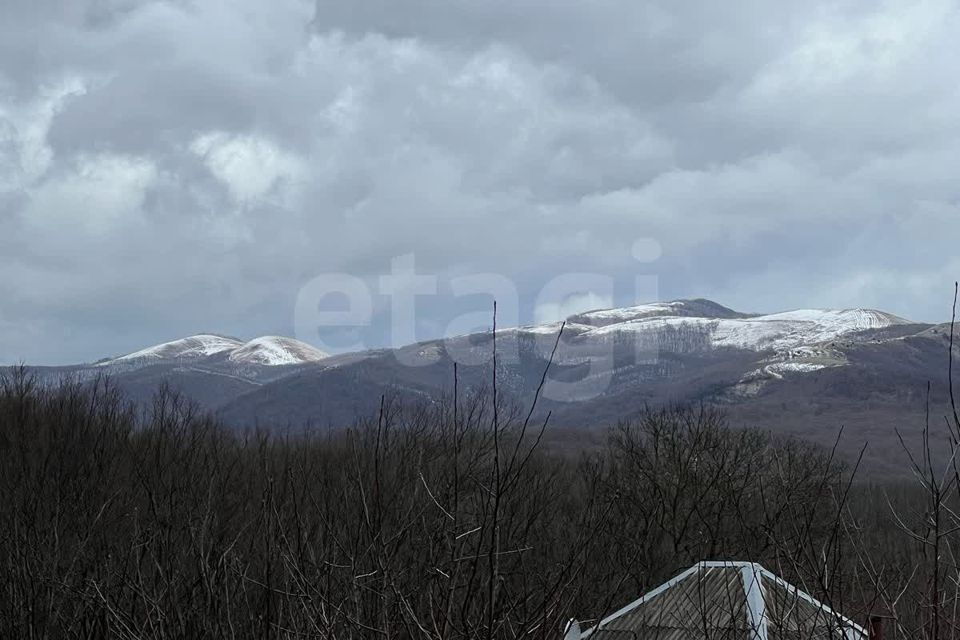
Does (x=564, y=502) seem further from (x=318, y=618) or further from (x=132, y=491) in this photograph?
(x=318, y=618)

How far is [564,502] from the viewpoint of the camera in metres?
67.0

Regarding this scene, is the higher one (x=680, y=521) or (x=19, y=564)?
(x=19, y=564)

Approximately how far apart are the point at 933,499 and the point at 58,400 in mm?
Answer: 54142

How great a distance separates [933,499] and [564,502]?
63.8 meters

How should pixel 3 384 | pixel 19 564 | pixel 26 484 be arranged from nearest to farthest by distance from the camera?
pixel 19 564 < pixel 26 484 < pixel 3 384

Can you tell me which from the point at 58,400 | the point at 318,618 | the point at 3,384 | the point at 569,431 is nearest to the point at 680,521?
the point at 58,400

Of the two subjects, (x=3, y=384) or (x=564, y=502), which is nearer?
(x=3, y=384)

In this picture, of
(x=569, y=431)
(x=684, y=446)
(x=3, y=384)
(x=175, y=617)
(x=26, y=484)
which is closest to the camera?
(x=175, y=617)

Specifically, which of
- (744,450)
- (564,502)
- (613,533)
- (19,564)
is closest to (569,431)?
(564,502)

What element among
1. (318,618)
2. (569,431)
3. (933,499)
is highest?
(933,499)

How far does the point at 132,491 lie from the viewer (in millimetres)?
40000

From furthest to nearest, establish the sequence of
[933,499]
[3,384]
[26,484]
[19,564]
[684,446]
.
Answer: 1. [3,384]
2. [684,446]
3. [26,484]
4. [19,564]
5. [933,499]

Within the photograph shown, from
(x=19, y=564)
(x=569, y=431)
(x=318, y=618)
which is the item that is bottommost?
(x=569, y=431)

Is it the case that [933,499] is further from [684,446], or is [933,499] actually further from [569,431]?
[569,431]
